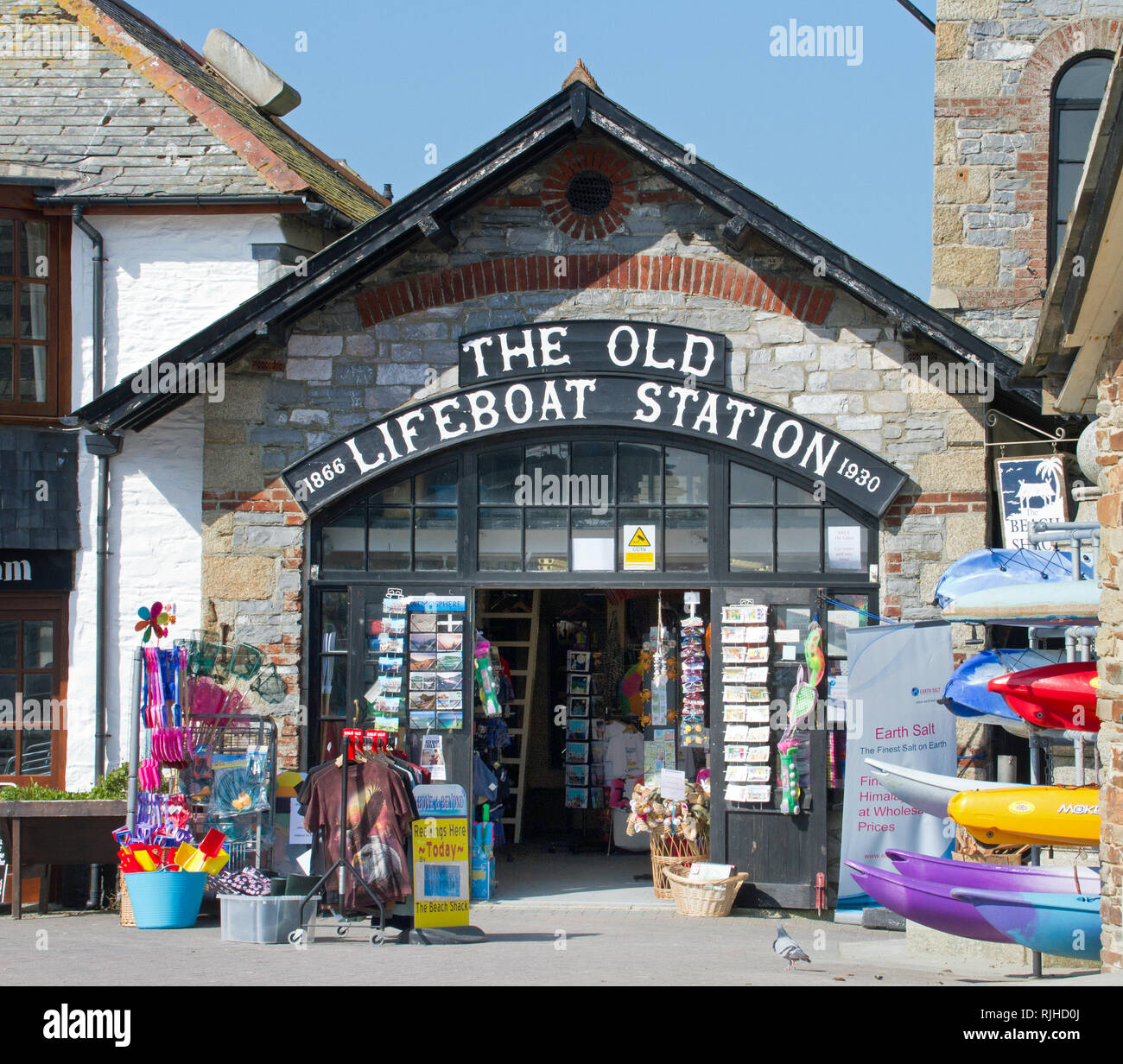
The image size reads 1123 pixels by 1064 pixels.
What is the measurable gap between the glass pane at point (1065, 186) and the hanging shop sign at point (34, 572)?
9.14 metres

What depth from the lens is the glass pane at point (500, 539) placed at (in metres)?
11.2

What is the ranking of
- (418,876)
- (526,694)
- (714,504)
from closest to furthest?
(418,876)
(714,504)
(526,694)

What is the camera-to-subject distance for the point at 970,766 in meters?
10.6

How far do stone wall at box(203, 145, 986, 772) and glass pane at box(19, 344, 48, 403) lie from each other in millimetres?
1793

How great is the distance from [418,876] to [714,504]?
12.0 feet

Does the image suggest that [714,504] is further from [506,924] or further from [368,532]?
[506,924]

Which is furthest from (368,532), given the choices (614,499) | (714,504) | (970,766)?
(970,766)

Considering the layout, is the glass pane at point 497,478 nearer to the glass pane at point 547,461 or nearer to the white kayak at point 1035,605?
the glass pane at point 547,461

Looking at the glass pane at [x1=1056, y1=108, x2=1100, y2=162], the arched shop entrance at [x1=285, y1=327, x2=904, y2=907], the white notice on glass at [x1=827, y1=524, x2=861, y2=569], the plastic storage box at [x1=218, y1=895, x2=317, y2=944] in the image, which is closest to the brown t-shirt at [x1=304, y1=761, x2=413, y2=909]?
the plastic storage box at [x1=218, y1=895, x2=317, y2=944]

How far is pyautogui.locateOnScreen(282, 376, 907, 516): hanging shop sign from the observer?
10758 millimetres

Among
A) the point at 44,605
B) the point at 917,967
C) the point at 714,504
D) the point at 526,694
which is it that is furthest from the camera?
the point at 526,694

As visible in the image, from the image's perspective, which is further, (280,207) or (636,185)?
(280,207)

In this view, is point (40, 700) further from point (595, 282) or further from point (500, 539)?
point (595, 282)

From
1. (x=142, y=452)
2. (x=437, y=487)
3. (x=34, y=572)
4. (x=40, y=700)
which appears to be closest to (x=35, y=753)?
(x=40, y=700)
